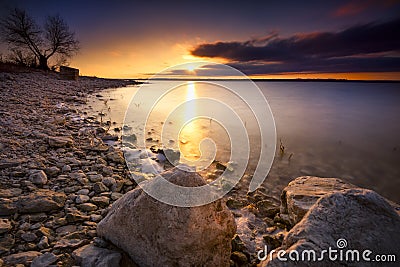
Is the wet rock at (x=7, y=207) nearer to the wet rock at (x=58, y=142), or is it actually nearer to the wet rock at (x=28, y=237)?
the wet rock at (x=28, y=237)

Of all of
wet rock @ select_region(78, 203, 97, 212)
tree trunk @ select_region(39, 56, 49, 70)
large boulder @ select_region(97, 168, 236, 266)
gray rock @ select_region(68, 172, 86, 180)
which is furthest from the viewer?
tree trunk @ select_region(39, 56, 49, 70)

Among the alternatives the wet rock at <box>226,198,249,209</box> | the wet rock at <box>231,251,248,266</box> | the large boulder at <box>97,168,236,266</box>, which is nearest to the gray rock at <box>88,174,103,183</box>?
the large boulder at <box>97,168,236,266</box>

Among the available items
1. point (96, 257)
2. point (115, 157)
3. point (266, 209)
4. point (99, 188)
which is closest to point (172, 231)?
point (96, 257)

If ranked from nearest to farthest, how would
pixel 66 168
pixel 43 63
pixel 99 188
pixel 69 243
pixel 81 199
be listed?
pixel 69 243 < pixel 81 199 < pixel 99 188 < pixel 66 168 < pixel 43 63

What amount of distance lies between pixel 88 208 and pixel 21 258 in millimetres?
974

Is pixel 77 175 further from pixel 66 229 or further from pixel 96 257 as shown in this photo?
pixel 96 257

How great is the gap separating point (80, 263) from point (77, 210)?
1.05m

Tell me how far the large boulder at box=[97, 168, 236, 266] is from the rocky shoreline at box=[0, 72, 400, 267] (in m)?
0.02

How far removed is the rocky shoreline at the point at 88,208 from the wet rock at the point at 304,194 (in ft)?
0.04

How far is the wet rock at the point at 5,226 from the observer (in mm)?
2271

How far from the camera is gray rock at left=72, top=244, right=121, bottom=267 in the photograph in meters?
1.94

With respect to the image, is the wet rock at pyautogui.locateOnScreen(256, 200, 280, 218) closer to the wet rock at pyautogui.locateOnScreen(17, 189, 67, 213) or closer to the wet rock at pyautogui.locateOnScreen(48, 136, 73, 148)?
the wet rock at pyautogui.locateOnScreen(17, 189, 67, 213)

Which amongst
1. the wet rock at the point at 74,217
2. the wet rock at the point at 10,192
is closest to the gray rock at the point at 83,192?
the wet rock at the point at 74,217

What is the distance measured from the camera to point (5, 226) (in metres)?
2.31
